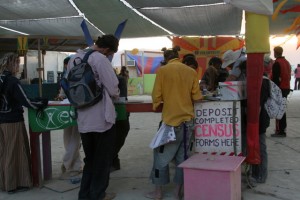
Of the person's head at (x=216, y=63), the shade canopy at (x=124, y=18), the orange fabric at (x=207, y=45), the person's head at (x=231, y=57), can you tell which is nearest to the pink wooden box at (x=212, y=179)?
the person's head at (x=231, y=57)

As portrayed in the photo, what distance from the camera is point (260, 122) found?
4.59 m

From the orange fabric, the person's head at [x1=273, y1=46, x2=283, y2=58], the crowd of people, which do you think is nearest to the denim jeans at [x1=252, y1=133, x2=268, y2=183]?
the crowd of people

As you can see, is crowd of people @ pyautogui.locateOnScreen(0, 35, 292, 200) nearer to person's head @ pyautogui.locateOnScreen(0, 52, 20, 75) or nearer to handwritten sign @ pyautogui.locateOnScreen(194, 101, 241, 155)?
person's head @ pyautogui.locateOnScreen(0, 52, 20, 75)

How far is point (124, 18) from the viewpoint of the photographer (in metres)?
12.3

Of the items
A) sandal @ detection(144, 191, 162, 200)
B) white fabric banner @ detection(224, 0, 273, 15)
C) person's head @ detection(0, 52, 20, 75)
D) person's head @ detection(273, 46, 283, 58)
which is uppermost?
white fabric banner @ detection(224, 0, 273, 15)

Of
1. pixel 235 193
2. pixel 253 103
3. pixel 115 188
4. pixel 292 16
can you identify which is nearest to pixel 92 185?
pixel 115 188

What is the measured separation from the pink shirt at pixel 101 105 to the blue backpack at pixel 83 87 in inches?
2.1

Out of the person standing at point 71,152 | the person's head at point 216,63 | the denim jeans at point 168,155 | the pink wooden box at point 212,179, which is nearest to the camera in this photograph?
the pink wooden box at point 212,179

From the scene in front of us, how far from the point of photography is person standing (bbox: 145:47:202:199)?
404 centimetres

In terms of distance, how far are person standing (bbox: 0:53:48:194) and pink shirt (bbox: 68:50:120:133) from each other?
786 millimetres

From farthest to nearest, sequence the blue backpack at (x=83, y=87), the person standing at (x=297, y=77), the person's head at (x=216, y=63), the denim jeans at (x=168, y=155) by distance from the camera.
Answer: the person standing at (x=297, y=77), the person's head at (x=216, y=63), the denim jeans at (x=168, y=155), the blue backpack at (x=83, y=87)

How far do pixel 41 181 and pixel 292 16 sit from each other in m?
9.05

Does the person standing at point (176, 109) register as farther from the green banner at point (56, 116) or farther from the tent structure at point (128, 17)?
the tent structure at point (128, 17)

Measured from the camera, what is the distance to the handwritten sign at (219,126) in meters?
4.18
